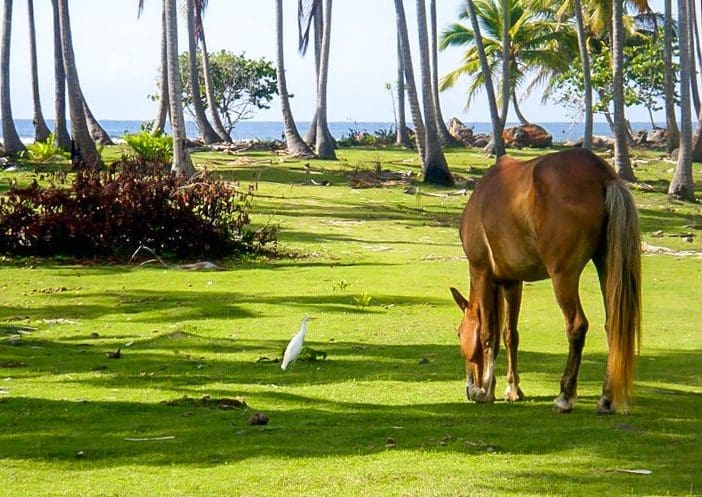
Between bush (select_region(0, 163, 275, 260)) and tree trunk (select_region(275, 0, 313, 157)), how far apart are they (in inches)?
910

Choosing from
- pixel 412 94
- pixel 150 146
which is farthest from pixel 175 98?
pixel 412 94

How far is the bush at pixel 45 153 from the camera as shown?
36344 mm

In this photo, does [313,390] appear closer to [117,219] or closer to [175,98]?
[117,219]

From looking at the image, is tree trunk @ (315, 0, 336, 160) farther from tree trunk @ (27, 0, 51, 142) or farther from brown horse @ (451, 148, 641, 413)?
brown horse @ (451, 148, 641, 413)

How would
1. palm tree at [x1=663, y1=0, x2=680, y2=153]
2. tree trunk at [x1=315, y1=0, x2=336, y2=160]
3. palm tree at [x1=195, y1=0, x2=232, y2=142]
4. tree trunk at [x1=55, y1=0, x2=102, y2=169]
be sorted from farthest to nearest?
palm tree at [x1=195, y1=0, x2=232, y2=142] → tree trunk at [x1=315, y1=0, x2=336, y2=160] → palm tree at [x1=663, y1=0, x2=680, y2=153] → tree trunk at [x1=55, y1=0, x2=102, y2=169]

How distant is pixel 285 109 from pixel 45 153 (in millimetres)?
11393

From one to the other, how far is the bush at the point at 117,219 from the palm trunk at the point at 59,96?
1843cm

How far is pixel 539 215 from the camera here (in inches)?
343

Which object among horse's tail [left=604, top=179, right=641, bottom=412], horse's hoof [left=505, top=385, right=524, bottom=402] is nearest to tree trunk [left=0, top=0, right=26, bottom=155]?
horse's hoof [left=505, top=385, right=524, bottom=402]

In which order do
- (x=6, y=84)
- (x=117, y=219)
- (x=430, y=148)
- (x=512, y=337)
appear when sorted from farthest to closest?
(x=6, y=84) → (x=430, y=148) → (x=117, y=219) → (x=512, y=337)

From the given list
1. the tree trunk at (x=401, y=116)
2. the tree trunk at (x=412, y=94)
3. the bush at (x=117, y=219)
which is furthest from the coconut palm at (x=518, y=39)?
the bush at (x=117, y=219)

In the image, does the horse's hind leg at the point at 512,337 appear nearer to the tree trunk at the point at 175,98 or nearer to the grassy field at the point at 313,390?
the grassy field at the point at 313,390

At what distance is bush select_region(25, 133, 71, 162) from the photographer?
3634 centimetres

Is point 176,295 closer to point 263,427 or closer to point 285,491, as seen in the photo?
point 263,427
